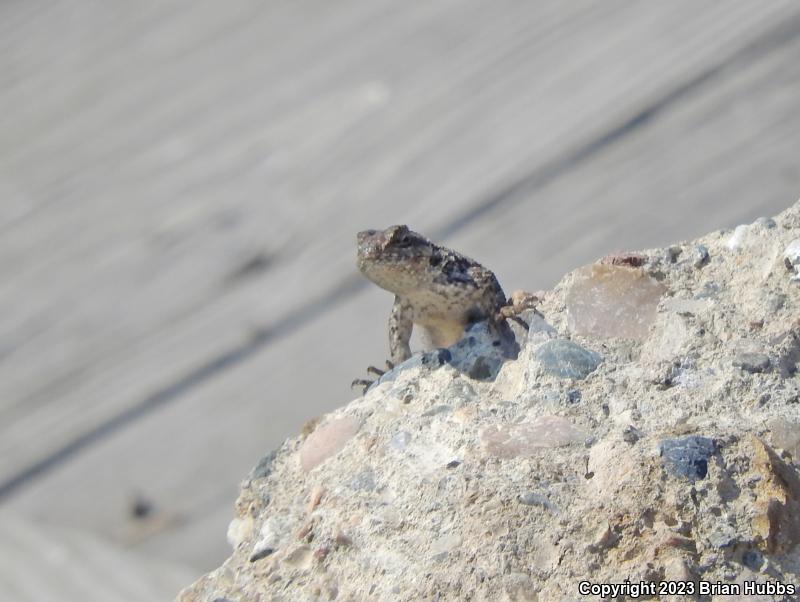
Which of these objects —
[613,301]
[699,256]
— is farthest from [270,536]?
[699,256]

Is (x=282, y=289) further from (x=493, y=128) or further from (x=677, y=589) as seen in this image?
(x=677, y=589)

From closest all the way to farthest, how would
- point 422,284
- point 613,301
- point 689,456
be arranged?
point 689,456 < point 613,301 < point 422,284

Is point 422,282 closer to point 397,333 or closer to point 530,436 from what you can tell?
point 397,333

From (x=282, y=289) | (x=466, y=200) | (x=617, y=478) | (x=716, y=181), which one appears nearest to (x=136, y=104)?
(x=282, y=289)

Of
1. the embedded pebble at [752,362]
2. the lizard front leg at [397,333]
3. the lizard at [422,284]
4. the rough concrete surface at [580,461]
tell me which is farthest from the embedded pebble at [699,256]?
the lizard front leg at [397,333]

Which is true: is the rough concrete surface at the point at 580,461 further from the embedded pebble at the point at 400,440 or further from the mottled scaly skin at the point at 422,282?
the mottled scaly skin at the point at 422,282

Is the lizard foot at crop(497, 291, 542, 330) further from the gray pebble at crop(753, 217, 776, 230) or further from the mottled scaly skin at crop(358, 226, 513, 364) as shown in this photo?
the gray pebble at crop(753, 217, 776, 230)
